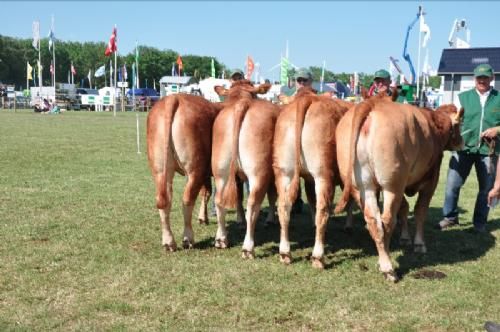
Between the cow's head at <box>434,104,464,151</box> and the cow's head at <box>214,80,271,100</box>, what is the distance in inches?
95.8

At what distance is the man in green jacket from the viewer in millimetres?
7312

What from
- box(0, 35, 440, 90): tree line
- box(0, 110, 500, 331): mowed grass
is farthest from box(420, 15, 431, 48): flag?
box(0, 35, 440, 90): tree line

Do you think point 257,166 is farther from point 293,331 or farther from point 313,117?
point 293,331

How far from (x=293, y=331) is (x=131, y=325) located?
1.38 meters

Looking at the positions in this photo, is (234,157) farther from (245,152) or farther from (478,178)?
(478,178)

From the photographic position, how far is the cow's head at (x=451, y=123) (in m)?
6.73

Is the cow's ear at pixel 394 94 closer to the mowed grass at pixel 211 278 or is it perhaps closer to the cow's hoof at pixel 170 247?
the mowed grass at pixel 211 278

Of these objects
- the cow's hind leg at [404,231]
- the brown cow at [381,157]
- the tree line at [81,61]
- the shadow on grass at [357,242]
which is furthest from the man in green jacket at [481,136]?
the tree line at [81,61]

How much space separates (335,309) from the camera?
4691 mm

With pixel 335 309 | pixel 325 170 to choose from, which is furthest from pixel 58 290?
pixel 325 170

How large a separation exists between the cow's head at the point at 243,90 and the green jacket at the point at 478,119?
3.02m

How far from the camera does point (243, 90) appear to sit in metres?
7.41

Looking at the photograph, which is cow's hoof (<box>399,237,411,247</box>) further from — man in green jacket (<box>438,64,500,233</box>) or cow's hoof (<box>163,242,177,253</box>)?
cow's hoof (<box>163,242,177,253</box>)

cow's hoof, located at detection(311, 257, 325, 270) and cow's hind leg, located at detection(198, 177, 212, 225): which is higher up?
cow's hind leg, located at detection(198, 177, 212, 225)
